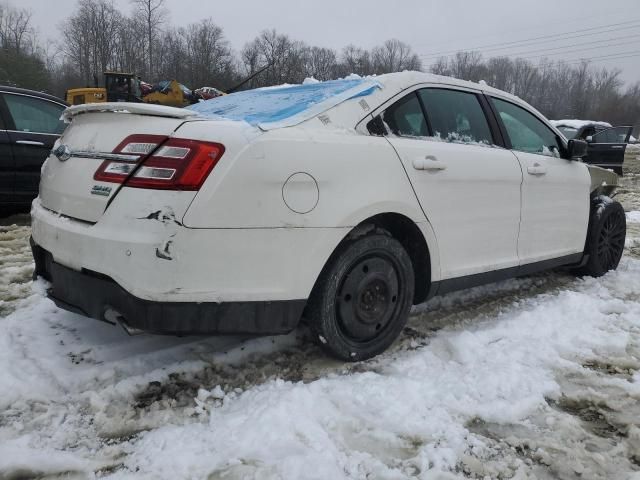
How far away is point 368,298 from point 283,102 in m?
1.19

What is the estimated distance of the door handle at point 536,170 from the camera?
141 inches

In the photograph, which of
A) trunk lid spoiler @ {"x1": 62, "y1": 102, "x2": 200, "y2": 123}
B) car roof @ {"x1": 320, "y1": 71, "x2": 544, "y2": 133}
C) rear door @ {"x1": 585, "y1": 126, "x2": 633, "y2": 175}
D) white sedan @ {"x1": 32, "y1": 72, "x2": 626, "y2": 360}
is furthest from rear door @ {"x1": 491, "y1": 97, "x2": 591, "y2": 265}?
rear door @ {"x1": 585, "y1": 126, "x2": 633, "y2": 175}

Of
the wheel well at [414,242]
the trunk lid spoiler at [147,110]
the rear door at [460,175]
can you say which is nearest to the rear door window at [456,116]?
the rear door at [460,175]

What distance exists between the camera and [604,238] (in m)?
4.54

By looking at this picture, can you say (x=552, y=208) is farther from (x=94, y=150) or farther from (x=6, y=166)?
(x=6, y=166)

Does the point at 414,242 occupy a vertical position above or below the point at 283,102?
below

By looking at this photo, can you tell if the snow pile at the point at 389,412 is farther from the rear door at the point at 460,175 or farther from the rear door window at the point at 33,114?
the rear door window at the point at 33,114

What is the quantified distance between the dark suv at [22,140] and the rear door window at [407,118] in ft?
14.5

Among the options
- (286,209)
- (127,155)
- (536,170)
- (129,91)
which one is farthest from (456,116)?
(129,91)

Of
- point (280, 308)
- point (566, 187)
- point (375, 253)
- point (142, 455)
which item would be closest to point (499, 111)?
point (566, 187)

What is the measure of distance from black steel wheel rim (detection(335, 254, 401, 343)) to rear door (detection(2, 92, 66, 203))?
446 centimetres

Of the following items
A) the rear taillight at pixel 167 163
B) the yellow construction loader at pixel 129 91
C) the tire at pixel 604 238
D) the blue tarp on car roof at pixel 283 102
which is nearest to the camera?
the rear taillight at pixel 167 163

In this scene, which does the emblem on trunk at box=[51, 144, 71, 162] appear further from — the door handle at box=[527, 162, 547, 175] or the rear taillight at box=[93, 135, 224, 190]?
the door handle at box=[527, 162, 547, 175]

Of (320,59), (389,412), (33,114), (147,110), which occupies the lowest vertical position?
(389,412)
